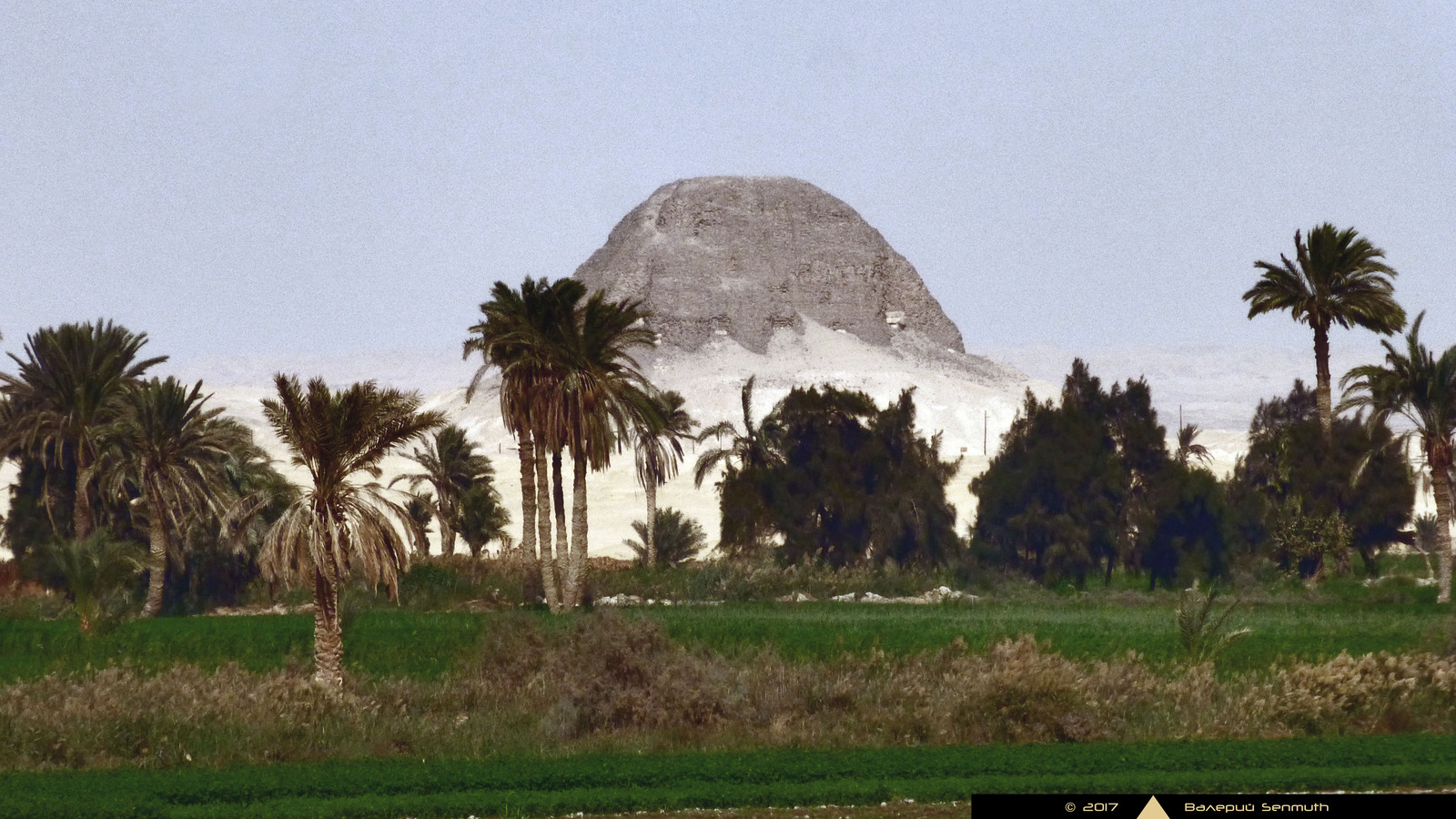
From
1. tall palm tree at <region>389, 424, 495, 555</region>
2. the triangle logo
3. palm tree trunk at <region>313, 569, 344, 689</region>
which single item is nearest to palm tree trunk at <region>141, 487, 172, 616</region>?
palm tree trunk at <region>313, 569, 344, 689</region>

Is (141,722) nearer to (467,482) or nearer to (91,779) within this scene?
(91,779)

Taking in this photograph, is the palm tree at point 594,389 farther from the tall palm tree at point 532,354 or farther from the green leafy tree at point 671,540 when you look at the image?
the green leafy tree at point 671,540

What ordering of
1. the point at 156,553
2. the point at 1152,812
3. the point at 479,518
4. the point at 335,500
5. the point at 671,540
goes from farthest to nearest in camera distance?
the point at 671,540 → the point at 479,518 → the point at 156,553 → the point at 335,500 → the point at 1152,812

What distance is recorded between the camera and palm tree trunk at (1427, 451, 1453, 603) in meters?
47.8

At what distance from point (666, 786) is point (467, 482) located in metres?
55.2

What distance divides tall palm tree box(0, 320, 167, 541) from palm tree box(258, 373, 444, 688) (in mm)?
24591

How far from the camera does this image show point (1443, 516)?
163 ft

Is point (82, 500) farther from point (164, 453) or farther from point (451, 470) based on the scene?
point (451, 470)

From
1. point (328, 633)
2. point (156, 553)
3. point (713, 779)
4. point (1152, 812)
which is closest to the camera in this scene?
point (1152, 812)

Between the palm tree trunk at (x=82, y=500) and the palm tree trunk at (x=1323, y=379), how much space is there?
41384 millimetres

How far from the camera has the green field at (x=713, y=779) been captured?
16500 mm

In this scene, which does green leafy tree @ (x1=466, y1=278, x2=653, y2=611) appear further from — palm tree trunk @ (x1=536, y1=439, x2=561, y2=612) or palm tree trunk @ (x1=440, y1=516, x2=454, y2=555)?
palm tree trunk @ (x1=440, y1=516, x2=454, y2=555)

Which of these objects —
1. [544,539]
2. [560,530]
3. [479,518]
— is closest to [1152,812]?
[544,539]

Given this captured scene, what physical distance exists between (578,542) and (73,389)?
53.7 ft
